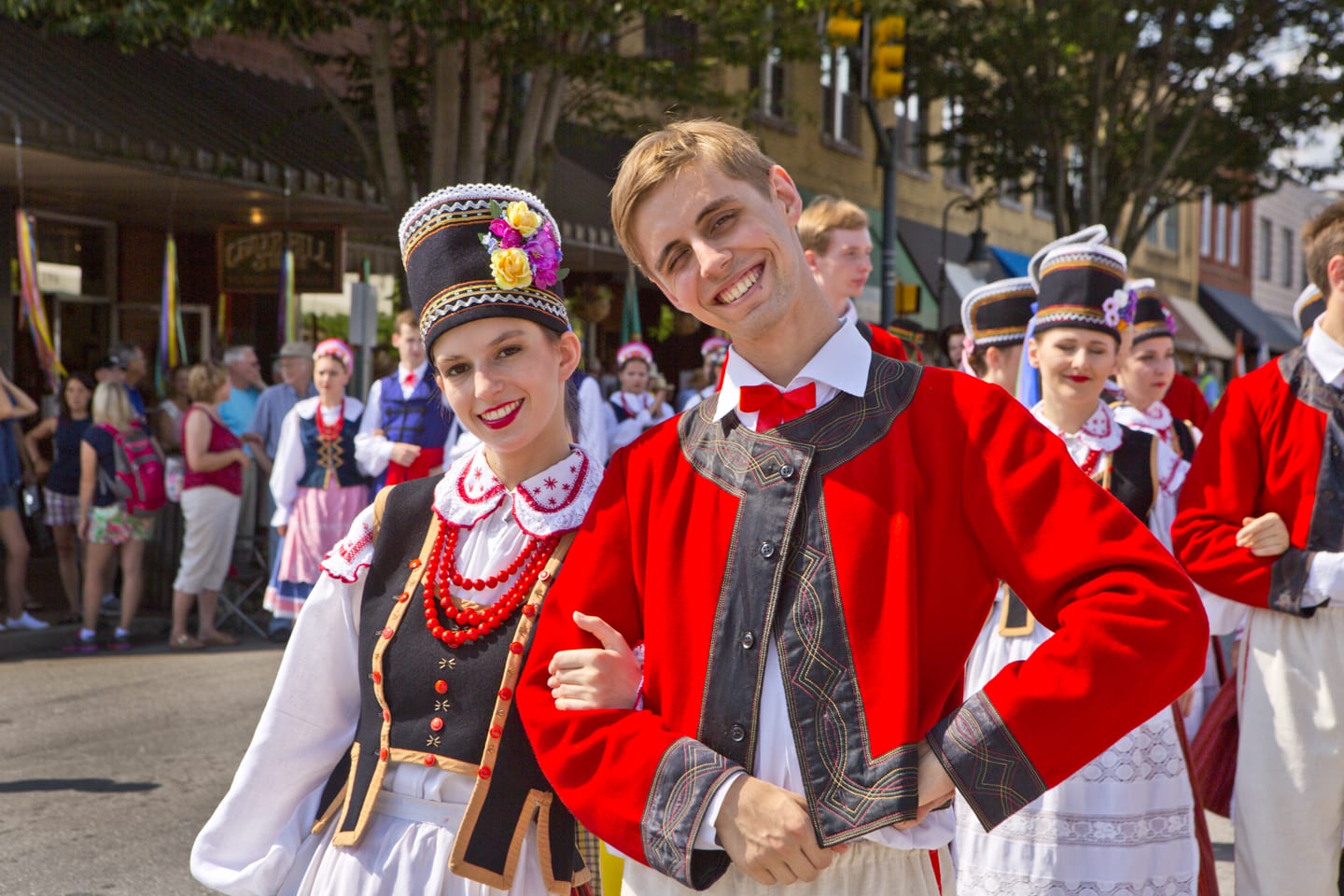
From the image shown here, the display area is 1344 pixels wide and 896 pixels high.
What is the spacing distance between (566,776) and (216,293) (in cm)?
1565

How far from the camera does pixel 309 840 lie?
267 cm

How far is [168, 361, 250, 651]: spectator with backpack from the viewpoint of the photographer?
9.87 m

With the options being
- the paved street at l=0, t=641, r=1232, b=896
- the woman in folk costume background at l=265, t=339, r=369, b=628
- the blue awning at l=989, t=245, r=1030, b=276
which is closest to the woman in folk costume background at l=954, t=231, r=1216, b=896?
the paved street at l=0, t=641, r=1232, b=896

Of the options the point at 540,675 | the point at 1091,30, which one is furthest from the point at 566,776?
the point at 1091,30

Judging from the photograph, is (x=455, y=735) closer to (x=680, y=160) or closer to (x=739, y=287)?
(x=739, y=287)

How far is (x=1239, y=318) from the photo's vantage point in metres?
38.9

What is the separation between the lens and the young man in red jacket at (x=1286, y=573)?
12.8 feet

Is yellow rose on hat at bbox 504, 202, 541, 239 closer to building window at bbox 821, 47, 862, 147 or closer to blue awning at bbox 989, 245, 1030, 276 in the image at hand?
building window at bbox 821, 47, 862, 147

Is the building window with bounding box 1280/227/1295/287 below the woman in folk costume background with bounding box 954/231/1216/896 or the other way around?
the other way around

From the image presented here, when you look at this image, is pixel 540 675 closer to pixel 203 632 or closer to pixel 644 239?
pixel 644 239

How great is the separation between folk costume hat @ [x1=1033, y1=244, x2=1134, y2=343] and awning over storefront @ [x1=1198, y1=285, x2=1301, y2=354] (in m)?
35.0

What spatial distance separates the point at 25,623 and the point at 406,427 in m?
3.37

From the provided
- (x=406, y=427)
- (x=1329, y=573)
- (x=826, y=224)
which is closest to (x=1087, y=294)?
(x=826, y=224)

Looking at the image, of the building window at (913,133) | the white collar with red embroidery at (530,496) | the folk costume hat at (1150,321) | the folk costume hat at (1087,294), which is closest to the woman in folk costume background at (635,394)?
the folk costume hat at (1150,321)
